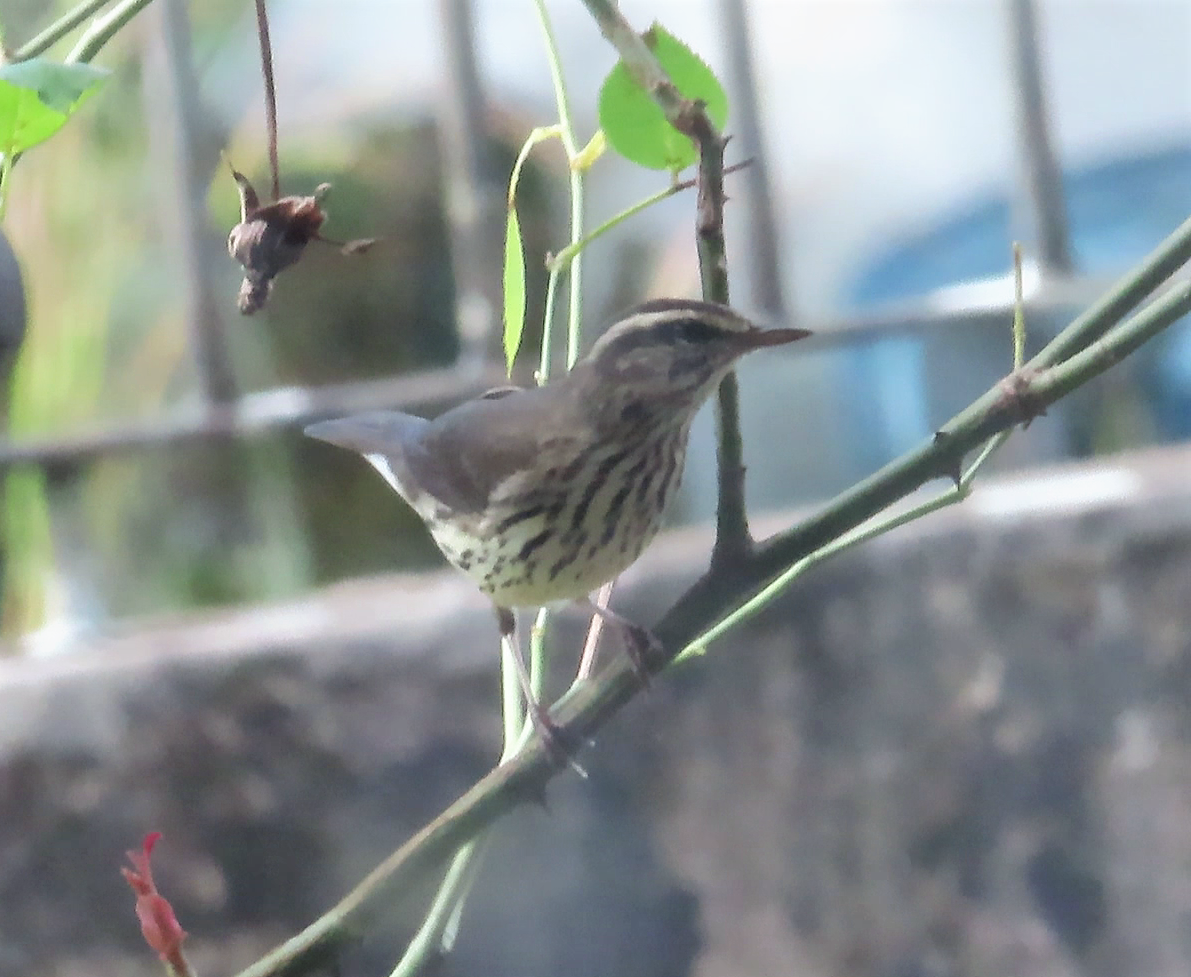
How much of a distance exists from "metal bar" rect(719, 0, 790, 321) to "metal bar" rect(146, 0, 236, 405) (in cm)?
44

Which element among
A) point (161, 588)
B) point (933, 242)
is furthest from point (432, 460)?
point (933, 242)

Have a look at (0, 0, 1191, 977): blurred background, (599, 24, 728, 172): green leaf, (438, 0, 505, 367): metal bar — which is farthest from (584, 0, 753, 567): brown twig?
(438, 0, 505, 367): metal bar

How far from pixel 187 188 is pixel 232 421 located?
0.65ft

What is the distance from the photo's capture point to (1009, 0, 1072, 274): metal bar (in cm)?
112

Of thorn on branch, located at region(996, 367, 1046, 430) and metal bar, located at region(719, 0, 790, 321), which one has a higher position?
metal bar, located at region(719, 0, 790, 321)

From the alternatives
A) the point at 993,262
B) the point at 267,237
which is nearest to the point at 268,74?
the point at 267,237

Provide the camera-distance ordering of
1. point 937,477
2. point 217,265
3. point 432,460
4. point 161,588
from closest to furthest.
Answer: point 937,477
point 432,460
point 217,265
point 161,588

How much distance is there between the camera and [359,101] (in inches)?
52.3

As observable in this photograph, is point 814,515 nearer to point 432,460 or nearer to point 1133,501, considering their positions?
point 432,460

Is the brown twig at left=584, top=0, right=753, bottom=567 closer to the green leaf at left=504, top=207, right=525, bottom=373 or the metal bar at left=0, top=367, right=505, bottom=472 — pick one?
the green leaf at left=504, top=207, right=525, bottom=373

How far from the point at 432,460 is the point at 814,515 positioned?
32 cm

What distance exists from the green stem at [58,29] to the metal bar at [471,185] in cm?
74

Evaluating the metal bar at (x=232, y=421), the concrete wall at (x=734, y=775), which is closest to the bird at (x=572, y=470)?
the concrete wall at (x=734, y=775)

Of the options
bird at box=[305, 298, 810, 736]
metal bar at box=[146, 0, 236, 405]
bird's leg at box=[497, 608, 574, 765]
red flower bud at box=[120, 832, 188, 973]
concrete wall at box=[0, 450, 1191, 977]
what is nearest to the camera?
red flower bud at box=[120, 832, 188, 973]
